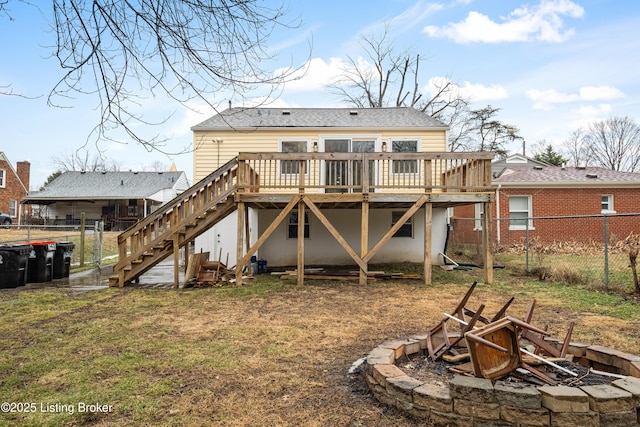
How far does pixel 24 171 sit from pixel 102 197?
306 inches

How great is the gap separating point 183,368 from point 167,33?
3073 millimetres

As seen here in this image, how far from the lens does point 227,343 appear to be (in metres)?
4.56

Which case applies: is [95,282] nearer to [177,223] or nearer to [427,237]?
[177,223]

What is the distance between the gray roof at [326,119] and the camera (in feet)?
40.3

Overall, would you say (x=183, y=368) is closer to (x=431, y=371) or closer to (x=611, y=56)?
(x=431, y=371)

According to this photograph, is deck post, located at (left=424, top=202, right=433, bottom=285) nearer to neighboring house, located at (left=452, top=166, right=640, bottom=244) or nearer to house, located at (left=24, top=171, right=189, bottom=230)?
neighboring house, located at (left=452, top=166, right=640, bottom=244)

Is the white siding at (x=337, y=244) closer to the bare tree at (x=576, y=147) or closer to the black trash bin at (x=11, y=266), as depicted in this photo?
the black trash bin at (x=11, y=266)

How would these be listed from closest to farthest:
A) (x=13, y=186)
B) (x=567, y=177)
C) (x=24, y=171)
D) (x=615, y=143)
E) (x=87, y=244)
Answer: (x=567, y=177) < (x=87, y=244) < (x=13, y=186) < (x=24, y=171) < (x=615, y=143)

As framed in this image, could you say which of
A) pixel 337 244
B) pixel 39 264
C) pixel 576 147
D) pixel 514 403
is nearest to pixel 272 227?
pixel 337 244

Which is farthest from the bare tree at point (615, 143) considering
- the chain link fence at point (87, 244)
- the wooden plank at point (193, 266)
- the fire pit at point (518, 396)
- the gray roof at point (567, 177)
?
the fire pit at point (518, 396)

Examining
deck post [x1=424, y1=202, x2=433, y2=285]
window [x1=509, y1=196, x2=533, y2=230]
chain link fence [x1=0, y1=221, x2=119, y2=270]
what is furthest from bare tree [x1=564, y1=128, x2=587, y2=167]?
chain link fence [x1=0, y1=221, x2=119, y2=270]

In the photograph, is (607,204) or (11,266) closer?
(11,266)

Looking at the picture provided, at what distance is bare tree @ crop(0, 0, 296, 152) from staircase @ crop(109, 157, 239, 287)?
5.54 metres

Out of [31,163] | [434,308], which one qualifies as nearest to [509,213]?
[434,308]
